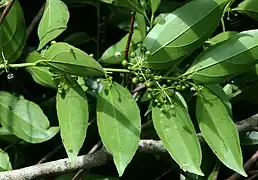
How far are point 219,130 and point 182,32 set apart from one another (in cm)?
19

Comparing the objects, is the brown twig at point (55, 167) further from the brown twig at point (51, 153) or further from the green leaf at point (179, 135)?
the brown twig at point (51, 153)

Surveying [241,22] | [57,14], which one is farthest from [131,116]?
[241,22]

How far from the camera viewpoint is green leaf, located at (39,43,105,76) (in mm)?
924

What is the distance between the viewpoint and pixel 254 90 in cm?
125

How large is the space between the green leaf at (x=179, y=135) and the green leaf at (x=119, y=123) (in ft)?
0.15

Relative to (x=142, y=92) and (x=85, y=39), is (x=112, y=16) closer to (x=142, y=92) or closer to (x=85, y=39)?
(x=85, y=39)

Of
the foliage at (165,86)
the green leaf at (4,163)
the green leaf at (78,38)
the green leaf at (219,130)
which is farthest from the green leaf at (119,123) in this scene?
the green leaf at (78,38)

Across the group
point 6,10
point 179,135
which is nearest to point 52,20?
point 6,10

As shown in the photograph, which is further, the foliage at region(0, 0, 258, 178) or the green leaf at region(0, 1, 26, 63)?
the green leaf at region(0, 1, 26, 63)

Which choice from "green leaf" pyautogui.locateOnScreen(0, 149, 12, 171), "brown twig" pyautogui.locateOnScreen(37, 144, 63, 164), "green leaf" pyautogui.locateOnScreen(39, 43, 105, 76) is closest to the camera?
"green leaf" pyautogui.locateOnScreen(39, 43, 105, 76)

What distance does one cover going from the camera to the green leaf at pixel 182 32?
1.01 meters

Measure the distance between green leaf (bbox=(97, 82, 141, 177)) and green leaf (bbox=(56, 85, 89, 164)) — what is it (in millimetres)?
30

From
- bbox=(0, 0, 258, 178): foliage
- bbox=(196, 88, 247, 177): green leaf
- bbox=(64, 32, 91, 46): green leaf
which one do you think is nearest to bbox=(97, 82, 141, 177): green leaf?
bbox=(0, 0, 258, 178): foliage

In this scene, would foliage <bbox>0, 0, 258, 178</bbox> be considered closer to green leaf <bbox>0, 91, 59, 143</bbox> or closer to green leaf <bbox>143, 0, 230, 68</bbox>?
green leaf <bbox>143, 0, 230, 68</bbox>
